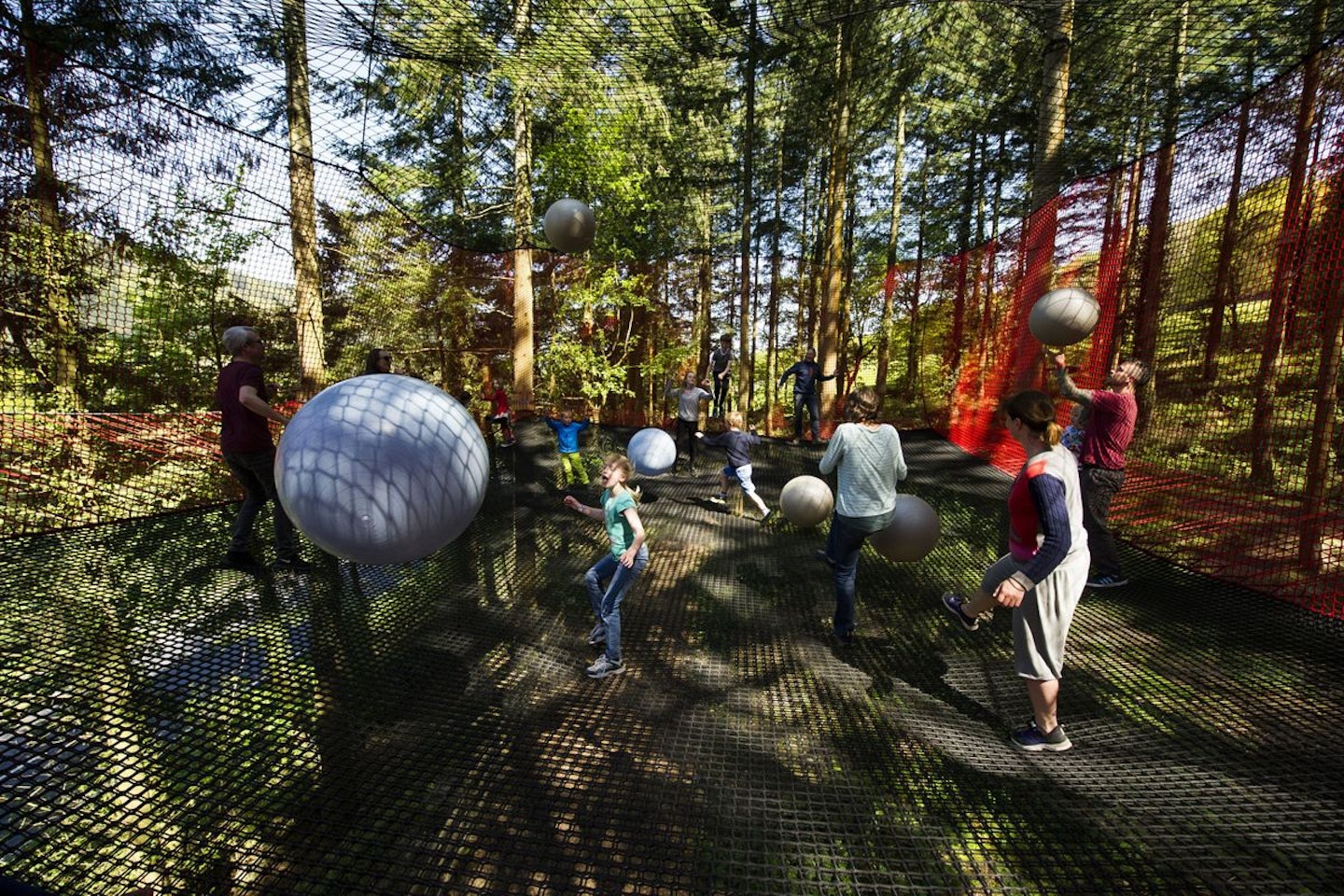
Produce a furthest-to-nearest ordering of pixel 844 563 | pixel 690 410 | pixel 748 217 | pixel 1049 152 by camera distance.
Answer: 1. pixel 748 217
2. pixel 690 410
3. pixel 1049 152
4. pixel 844 563

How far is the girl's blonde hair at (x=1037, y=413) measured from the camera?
2.26m

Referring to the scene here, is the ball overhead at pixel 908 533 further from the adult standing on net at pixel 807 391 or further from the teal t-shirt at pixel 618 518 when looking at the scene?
the adult standing on net at pixel 807 391

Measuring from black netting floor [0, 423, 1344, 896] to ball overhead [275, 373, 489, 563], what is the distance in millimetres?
1072

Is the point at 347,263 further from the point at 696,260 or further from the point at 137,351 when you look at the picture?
the point at 696,260

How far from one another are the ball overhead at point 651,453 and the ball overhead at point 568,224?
227 centimetres

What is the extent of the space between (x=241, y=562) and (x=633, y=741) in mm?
3610

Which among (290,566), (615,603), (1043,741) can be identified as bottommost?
(1043,741)

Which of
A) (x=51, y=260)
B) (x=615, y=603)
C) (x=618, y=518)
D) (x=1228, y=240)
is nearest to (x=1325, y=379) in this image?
(x=1228, y=240)

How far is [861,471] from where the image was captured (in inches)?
127

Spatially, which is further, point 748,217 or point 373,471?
point 748,217

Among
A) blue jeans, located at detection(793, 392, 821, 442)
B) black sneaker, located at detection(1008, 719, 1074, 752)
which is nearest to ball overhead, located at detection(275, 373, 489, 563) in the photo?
black sneaker, located at detection(1008, 719, 1074, 752)

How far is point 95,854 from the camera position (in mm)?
1857

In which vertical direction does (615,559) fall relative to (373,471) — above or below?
below

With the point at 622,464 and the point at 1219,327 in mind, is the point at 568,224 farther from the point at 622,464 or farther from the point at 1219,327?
the point at 1219,327
